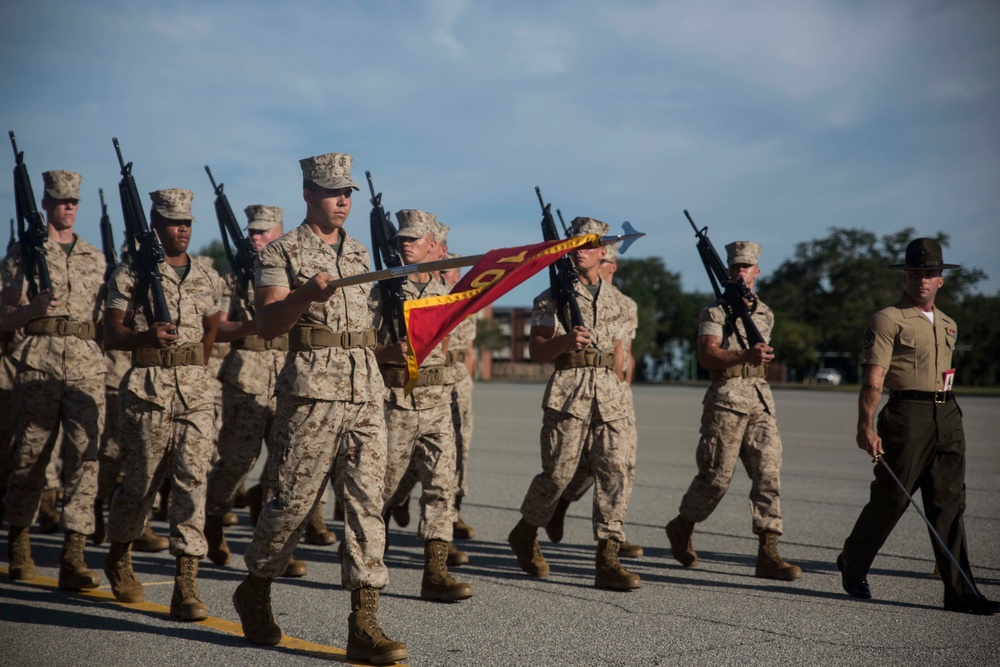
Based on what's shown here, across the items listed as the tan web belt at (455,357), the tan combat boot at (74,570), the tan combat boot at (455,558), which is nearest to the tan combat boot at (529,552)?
the tan combat boot at (455,558)

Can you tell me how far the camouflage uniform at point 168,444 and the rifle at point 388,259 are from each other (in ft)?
4.32

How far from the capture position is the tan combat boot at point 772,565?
6.86 metres

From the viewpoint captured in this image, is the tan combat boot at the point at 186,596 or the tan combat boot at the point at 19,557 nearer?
the tan combat boot at the point at 186,596

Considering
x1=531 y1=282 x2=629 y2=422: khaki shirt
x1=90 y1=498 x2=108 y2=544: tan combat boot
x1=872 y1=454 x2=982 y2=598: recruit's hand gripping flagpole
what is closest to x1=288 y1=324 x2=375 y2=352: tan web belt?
x1=531 y1=282 x2=629 y2=422: khaki shirt

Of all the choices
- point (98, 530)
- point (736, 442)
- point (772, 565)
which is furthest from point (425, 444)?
point (98, 530)

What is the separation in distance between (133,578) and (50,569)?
1376 mm

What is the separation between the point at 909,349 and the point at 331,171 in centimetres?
368

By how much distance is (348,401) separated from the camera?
505 cm

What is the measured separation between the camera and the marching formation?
5.05 meters

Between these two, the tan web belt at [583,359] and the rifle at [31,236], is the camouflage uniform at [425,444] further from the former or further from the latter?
the rifle at [31,236]

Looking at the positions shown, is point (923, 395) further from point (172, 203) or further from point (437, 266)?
point (172, 203)

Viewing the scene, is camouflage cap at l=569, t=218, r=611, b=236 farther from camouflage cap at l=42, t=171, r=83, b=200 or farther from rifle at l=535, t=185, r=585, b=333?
camouflage cap at l=42, t=171, r=83, b=200

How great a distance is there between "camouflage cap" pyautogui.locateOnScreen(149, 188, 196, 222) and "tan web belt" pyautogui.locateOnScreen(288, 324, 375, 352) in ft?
5.56

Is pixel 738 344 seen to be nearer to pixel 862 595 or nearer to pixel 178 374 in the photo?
pixel 862 595
